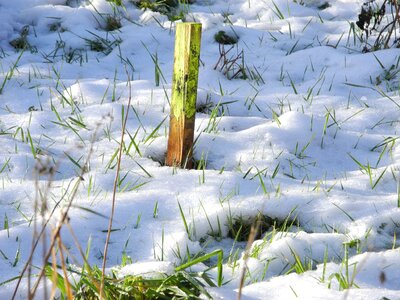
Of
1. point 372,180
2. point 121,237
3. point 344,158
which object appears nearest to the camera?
point 121,237

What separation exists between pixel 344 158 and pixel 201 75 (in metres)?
1.20

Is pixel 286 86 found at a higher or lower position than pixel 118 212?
higher

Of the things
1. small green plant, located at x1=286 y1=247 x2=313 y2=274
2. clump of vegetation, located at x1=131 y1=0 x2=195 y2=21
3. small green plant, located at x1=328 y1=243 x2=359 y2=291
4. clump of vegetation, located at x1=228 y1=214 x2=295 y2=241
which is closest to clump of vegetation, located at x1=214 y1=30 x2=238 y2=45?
clump of vegetation, located at x1=131 y1=0 x2=195 y2=21

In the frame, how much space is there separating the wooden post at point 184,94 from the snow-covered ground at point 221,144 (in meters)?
0.10

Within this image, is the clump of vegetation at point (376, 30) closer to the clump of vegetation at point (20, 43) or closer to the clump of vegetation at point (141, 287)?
the clump of vegetation at point (20, 43)

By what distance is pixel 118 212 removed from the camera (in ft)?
7.63

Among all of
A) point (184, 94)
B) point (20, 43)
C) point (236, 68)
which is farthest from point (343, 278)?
point (20, 43)

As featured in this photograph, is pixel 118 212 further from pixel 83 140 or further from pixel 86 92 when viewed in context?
pixel 86 92

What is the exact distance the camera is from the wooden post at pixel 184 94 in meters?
2.59

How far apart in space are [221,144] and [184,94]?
36 cm

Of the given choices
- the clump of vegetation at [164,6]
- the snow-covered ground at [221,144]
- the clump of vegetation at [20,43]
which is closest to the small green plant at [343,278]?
the snow-covered ground at [221,144]

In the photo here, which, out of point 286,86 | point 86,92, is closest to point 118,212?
point 86,92

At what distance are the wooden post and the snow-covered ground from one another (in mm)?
96

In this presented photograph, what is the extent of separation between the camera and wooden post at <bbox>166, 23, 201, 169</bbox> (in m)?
2.59
